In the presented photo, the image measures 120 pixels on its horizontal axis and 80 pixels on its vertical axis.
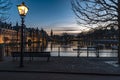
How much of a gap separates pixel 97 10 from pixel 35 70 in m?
8.31

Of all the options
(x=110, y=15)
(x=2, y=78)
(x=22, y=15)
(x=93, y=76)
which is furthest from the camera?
(x=110, y=15)

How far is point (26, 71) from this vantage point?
17359 mm

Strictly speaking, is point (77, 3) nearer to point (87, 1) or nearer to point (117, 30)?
point (87, 1)

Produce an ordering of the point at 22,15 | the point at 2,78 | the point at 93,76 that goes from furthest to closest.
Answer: the point at 22,15, the point at 93,76, the point at 2,78

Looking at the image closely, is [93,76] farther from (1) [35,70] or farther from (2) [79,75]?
(1) [35,70]

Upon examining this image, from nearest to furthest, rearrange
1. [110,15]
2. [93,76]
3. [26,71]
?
1. [93,76]
2. [26,71]
3. [110,15]

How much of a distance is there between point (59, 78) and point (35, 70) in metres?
3.20

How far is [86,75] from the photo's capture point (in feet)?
53.0

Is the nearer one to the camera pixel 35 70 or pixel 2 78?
pixel 2 78

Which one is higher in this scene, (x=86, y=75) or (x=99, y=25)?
(x=99, y=25)

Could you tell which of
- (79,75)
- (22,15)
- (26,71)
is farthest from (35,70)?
(22,15)

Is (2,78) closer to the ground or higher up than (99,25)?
closer to the ground

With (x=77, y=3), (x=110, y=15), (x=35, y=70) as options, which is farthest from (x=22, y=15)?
(x=110, y=15)

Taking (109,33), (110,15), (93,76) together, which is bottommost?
(93,76)
